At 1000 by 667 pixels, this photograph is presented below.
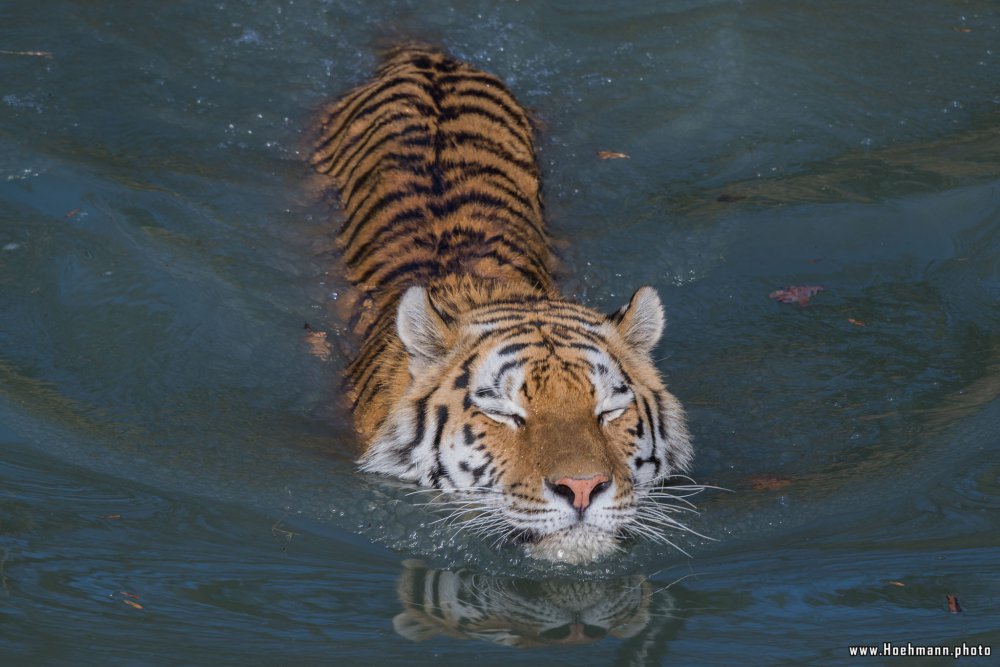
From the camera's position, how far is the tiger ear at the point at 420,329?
13.0ft

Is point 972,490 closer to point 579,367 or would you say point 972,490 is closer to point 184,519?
point 579,367

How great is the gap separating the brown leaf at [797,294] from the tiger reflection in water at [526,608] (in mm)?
2115

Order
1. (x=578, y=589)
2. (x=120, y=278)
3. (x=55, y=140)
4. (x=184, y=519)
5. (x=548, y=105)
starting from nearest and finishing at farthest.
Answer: (x=578, y=589) → (x=184, y=519) → (x=120, y=278) → (x=55, y=140) → (x=548, y=105)

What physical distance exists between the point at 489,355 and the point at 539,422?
0.37 meters

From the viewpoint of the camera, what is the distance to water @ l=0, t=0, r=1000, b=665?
3.21 m

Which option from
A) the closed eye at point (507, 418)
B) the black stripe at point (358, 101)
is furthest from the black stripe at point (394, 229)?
the closed eye at point (507, 418)

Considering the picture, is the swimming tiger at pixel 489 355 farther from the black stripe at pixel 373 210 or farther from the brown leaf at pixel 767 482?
the brown leaf at pixel 767 482

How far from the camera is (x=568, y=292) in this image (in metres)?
5.32

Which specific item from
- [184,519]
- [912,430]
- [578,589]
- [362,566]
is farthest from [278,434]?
[912,430]

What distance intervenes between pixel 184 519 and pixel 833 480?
6.51 feet

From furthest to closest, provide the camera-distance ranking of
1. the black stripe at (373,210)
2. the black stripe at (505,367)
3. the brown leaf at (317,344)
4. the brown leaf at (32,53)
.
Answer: the brown leaf at (32,53) → the black stripe at (373,210) → the brown leaf at (317,344) → the black stripe at (505,367)

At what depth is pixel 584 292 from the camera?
5.36 metres

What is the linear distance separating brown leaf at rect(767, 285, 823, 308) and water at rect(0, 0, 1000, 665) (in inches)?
1.9

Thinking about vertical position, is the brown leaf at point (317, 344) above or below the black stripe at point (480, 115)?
below
